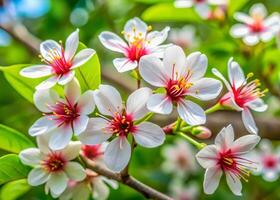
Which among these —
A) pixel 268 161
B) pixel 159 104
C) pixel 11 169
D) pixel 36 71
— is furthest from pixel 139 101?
pixel 268 161

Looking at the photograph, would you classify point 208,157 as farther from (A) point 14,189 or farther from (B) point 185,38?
(B) point 185,38

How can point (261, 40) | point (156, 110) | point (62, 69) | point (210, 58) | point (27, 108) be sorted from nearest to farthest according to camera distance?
point (156, 110) < point (62, 69) < point (261, 40) < point (210, 58) < point (27, 108)

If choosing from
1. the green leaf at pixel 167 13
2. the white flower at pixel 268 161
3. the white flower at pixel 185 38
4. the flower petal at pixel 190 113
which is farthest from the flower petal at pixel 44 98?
the white flower at pixel 185 38

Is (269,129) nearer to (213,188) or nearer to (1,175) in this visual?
(213,188)

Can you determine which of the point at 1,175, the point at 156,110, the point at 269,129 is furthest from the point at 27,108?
the point at 156,110

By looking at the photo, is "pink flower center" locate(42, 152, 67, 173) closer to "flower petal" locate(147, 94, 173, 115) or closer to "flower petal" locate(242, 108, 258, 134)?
"flower petal" locate(147, 94, 173, 115)

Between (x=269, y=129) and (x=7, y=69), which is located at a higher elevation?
(x=7, y=69)

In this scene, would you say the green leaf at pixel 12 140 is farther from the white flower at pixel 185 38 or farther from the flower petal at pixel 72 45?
the white flower at pixel 185 38
